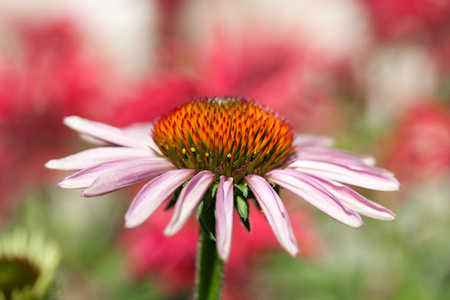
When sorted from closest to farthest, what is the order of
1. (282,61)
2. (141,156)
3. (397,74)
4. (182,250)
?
(141,156) < (182,250) < (282,61) < (397,74)

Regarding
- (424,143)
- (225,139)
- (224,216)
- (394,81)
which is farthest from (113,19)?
(224,216)

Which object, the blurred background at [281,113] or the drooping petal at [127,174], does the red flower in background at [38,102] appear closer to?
the blurred background at [281,113]

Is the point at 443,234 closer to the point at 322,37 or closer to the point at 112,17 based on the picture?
the point at 322,37

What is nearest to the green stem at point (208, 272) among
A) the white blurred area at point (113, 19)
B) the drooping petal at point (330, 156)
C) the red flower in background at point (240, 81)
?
the drooping petal at point (330, 156)

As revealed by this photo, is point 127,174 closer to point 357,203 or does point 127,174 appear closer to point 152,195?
point 152,195

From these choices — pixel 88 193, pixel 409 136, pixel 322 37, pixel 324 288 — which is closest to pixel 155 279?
pixel 324 288

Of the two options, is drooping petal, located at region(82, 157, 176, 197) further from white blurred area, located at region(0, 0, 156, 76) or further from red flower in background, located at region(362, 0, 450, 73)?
white blurred area, located at region(0, 0, 156, 76)

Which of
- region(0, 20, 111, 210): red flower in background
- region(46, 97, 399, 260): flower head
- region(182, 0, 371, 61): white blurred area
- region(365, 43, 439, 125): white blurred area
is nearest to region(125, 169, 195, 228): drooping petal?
region(46, 97, 399, 260): flower head
